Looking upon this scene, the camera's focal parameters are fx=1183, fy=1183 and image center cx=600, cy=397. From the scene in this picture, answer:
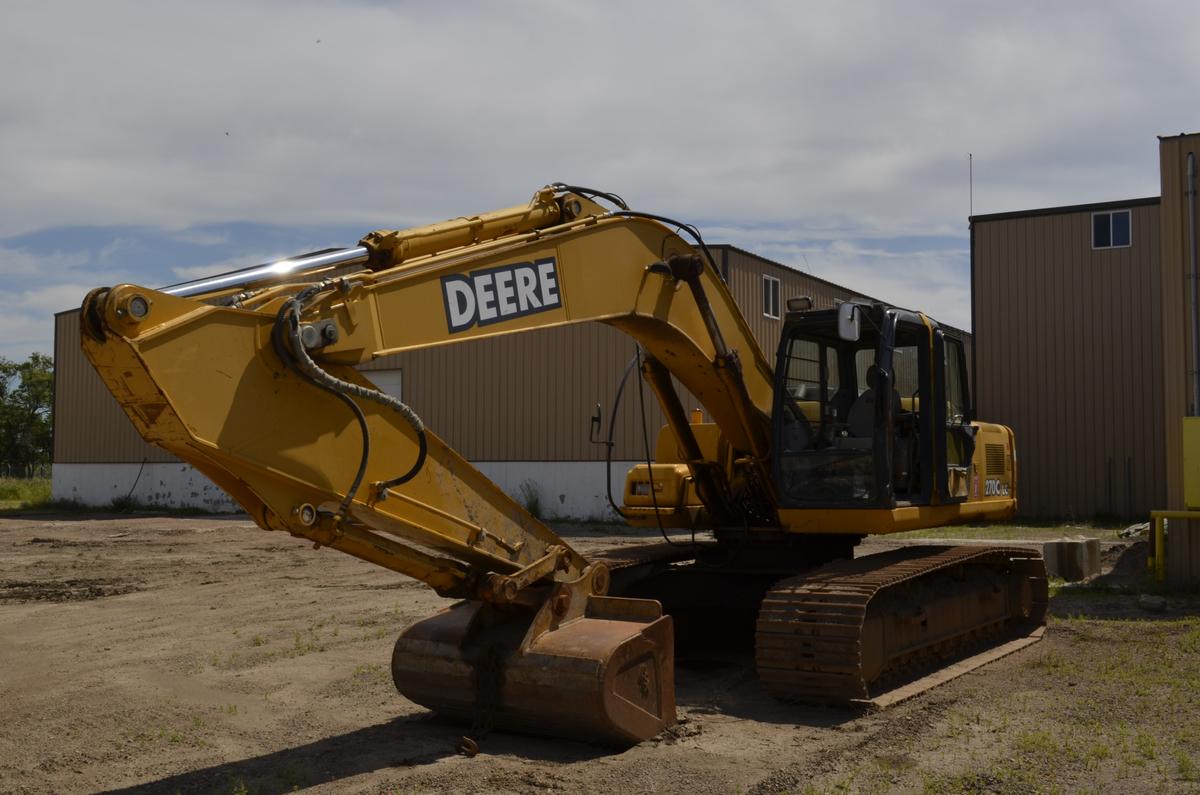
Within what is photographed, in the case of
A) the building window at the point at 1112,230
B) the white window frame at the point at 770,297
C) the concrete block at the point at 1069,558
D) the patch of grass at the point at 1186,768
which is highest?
the building window at the point at 1112,230

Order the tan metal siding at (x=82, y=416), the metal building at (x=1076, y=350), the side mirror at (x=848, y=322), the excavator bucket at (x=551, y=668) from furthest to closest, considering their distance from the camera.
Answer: the tan metal siding at (x=82, y=416), the metal building at (x=1076, y=350), the side mirror at (x=848, y=322), the excavator bucket at (x=551, y=668)

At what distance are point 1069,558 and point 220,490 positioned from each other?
2320 cm

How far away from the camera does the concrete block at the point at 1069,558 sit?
15.8 m

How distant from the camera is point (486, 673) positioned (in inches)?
292

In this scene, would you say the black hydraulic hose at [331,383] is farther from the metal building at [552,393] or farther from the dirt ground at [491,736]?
the metal building at [552,393]

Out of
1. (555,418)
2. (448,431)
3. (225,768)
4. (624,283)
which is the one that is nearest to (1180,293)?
(624,283)

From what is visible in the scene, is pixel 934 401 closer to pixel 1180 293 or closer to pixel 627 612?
pixel 627 612

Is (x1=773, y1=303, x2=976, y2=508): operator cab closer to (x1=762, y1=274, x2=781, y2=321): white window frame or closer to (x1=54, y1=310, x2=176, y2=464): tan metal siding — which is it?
(x1=762, y1=274, x2=781, y2=321): white window frame

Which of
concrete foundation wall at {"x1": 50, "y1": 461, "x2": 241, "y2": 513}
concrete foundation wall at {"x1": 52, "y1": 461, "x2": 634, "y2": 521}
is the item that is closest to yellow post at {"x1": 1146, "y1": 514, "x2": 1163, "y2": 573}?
concrete foundation wall at {"x1": 52, "y1": 461, "x2": 634, "y2": 521}

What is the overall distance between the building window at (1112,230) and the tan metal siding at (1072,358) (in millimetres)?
126

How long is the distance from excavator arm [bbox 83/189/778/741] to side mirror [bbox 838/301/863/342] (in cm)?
100

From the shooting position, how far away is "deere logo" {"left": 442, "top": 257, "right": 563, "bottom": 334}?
6789 millimetres

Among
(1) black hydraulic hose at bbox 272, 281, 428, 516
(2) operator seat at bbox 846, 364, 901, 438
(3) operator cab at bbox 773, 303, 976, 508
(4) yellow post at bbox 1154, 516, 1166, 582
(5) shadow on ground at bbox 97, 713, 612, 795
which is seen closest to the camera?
(1) black hydraulic hose at bbox 272, 281, 428, 516

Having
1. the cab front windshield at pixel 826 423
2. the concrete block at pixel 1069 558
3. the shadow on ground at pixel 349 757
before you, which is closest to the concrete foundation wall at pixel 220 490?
the concrete block at pixel 1069 558
